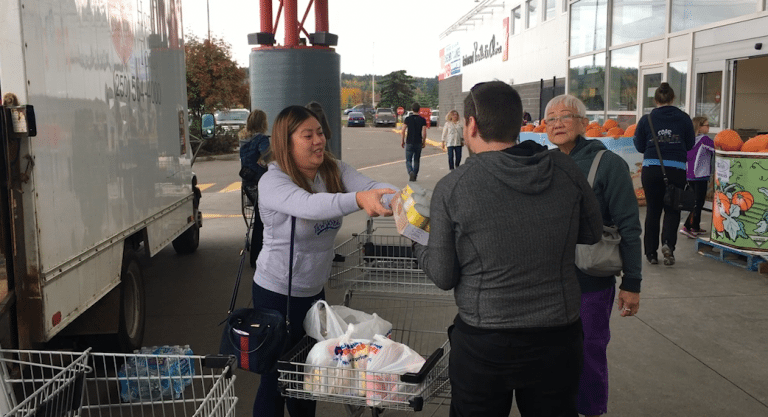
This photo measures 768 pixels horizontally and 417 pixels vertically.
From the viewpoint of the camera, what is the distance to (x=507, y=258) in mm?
2312

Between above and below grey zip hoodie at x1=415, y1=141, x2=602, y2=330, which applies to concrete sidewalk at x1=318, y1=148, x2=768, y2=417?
below

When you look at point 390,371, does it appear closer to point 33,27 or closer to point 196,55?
point 33,27

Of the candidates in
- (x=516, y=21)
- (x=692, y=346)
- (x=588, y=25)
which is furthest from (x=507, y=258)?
(x=516, y=21)

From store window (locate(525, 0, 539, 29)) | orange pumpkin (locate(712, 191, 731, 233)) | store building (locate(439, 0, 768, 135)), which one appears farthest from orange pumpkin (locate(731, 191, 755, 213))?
store window (locate(525, 0, 539, 29))

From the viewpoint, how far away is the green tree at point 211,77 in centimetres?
2373

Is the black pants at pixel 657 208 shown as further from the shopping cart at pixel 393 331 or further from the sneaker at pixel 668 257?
the shopping cart at pixel 393 331

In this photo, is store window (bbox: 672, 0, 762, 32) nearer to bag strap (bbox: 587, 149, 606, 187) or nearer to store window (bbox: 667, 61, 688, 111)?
store window (bbox: 667, 61, 688, 111)

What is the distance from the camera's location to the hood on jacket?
2.30 metres

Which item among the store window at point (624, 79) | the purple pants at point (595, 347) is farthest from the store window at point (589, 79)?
the purple pants at point (595, 347)

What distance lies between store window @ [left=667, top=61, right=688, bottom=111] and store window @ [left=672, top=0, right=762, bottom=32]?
2.07 feet

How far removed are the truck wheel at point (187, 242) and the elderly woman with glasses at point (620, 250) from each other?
6.43 meters

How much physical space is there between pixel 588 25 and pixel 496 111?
15.6 metres

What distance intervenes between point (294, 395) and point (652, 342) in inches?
147

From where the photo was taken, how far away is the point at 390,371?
269cm
